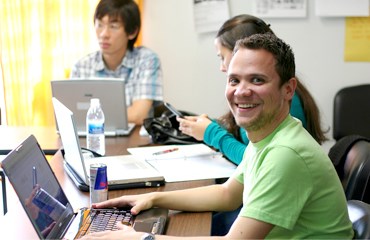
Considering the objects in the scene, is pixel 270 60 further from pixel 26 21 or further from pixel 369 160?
pixel 26 21

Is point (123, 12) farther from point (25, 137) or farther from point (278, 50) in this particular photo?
point (278, 50)

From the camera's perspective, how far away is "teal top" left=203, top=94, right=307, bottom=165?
210 cm

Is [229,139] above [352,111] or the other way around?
above

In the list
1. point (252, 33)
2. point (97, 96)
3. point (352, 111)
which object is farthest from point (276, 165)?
point (352, 111)

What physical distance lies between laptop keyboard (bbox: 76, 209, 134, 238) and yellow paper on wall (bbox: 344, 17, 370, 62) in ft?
8.23

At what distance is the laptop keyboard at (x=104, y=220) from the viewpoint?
148 centimetres

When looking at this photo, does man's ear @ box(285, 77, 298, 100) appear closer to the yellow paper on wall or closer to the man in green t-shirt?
the man in green t-shirt

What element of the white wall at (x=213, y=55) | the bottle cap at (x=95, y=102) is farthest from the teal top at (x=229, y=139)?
the white wall at (x=213, y=55)

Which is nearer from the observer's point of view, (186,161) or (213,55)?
(186,161)

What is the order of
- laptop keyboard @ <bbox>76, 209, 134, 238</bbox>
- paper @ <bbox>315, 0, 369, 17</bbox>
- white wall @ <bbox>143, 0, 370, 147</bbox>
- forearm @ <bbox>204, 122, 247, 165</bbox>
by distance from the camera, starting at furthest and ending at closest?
white wall @ <bbox>143, 0, 370, 147</bbox>, paper @ <bbox>315, 0, 369, 17</bbox>, forearm @ <bbox>204, 122, 247, 165</bbox>, laptop keyboard @ <bbox>76, 209, 134, 238</bbox>

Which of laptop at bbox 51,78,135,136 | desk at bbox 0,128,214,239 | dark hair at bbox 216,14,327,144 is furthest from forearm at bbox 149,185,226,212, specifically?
laptop at bbox 51,78,135,136

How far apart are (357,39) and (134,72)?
1504mm

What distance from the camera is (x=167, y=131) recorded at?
2521 millimetres

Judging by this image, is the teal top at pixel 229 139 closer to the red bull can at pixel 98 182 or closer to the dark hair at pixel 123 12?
the red bull can at pixel 98 182
